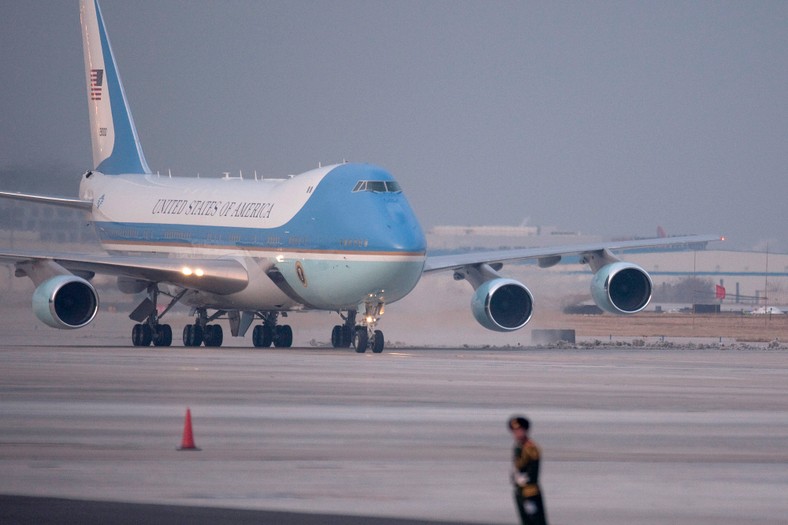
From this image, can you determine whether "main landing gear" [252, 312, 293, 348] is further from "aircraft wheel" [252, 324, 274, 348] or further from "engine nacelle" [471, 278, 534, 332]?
"engine nacelle" [471, 278, 534, 332]

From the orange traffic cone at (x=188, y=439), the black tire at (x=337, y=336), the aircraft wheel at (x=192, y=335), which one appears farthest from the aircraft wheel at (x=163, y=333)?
the orange traffic cone at (x=188, y=439)

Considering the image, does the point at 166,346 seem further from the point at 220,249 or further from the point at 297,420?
the point at 297,420

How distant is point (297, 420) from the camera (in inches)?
851

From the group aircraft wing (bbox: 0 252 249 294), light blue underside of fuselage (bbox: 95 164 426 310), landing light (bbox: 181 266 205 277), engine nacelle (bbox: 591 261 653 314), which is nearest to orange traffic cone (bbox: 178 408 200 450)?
light blue underside of fuselage (bbox: 95 164 426 310)

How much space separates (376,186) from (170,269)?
20.8 ft

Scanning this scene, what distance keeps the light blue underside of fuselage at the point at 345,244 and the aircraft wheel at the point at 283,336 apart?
11.0 feet

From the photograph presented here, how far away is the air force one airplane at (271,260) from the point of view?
132 feet

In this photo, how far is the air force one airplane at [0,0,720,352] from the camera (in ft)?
132

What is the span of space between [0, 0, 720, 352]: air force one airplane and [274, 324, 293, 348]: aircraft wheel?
3 centimetres

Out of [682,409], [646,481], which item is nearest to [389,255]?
[682,409]

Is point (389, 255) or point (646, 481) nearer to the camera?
point (646, 481)

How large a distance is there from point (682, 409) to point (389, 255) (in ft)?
52.2

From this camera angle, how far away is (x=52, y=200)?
1869 inches

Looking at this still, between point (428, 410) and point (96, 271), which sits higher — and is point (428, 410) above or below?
below
